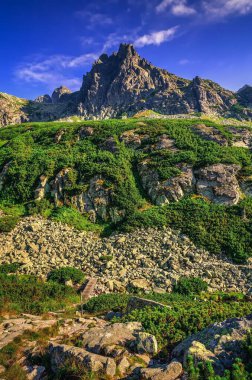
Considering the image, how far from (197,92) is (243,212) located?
414ft

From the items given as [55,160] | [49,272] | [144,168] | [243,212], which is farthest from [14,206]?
[243,212]

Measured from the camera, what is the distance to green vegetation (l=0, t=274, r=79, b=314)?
2119 cm

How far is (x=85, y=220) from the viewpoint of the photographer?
123 feet

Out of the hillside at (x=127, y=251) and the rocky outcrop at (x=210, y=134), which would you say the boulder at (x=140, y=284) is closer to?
the hillside at (x=127, y=251)

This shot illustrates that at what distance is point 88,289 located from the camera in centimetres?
2503

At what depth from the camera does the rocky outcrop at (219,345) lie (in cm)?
970

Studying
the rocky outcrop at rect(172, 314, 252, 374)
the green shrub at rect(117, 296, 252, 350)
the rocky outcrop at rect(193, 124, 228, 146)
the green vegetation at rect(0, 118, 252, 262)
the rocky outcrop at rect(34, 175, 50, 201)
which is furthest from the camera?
the rocky outcrop at rect(193, 124, 228, 146)

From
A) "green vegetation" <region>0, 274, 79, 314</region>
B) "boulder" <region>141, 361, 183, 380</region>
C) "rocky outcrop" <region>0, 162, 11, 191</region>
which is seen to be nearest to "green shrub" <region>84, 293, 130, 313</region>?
"green vegetation" <region>0, 274, 79, 314</region>

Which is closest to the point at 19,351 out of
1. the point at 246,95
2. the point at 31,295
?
the point at 31,295

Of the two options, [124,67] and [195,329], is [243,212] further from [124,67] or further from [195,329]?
[124,67]

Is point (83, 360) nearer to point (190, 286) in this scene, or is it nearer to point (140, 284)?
point (140, 284)

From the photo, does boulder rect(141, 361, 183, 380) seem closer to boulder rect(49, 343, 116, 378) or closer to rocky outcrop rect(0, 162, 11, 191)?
boulder rect(49, 343, 116, 378)

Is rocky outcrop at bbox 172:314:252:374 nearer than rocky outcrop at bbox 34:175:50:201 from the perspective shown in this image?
Yes

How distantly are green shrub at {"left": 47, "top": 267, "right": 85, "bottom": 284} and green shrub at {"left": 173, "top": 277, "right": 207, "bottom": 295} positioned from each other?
8.40 metres
